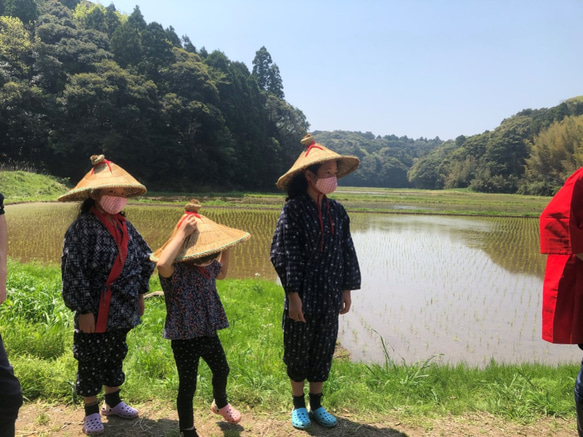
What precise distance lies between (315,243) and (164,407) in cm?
144

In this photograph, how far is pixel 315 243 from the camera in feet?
7.50

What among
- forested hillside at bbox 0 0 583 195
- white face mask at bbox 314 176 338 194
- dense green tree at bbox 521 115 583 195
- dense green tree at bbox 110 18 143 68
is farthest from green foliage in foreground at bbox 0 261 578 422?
dense green tree at bbox 521 115 583 195

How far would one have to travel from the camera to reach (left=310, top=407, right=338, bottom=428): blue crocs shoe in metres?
2.31

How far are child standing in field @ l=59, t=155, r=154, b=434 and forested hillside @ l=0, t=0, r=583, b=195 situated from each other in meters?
26.7

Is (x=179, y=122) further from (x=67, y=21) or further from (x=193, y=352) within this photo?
(x=193, y=352)

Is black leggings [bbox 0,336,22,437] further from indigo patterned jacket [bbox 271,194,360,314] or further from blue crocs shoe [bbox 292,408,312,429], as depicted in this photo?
blue crocs shoe [bbox 292,408,312,429]

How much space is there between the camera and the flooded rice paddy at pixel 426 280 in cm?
450

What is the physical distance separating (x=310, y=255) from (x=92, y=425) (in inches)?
60.4

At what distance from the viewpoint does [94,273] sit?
215 cm

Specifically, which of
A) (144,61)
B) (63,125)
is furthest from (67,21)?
(63,125)

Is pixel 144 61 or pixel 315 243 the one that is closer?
pixel 315 243

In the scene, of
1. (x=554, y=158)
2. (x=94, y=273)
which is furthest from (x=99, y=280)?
(x=554, y=158)

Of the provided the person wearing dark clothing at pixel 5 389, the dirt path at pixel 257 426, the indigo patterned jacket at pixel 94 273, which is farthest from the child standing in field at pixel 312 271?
the person wearing dark clothing at pixel 5 389

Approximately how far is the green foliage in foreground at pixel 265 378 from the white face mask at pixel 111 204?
1251mm
